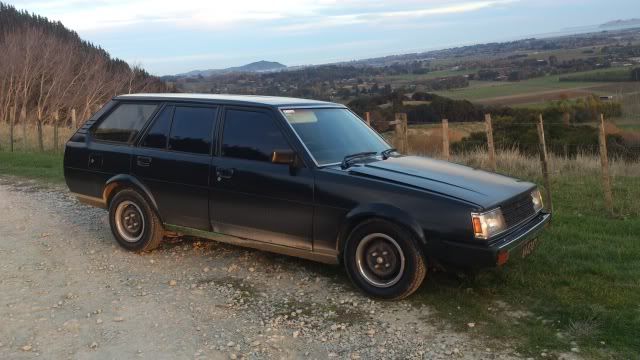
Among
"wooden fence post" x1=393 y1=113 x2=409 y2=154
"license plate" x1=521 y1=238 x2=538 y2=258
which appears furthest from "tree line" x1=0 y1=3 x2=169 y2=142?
"license plate" x1=521 y1=238 x2=538 y2=258

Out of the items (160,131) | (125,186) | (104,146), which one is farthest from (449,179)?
(104,146)

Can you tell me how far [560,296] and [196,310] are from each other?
9.90ft

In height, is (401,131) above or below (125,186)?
above

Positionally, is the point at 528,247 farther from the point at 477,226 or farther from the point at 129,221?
the point at 129,221

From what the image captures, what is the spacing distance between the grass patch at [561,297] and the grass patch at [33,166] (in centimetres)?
916

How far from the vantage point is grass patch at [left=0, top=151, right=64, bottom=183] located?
483 inches

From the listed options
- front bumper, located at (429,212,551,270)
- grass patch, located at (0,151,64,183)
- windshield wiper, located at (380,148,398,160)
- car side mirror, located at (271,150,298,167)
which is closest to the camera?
front bumper, located at (429,212,551,270)

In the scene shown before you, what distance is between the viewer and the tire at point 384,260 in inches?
182

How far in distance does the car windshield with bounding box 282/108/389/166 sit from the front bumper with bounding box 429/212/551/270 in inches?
52.7

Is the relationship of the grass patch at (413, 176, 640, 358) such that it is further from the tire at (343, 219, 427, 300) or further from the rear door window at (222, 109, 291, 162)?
the rear door window at (222, 109, 291, 162)

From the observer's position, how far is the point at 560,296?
482 cm

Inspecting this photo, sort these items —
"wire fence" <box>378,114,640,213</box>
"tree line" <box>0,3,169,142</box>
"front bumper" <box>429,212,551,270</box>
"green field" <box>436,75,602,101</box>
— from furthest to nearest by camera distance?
1. "tree line" <box>0,3,169,142</box>
2. "green field" <box>436,75,602,101</box>
3. "wire fence" <box>378,114,640,213</box>
4. "front bumper" <box>429,212,551,270</box>

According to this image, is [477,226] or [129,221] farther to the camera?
[129,221]

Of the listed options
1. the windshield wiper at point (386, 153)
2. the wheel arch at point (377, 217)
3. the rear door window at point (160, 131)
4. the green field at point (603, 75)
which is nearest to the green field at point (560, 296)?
the wheel arch at point (377, 217)
